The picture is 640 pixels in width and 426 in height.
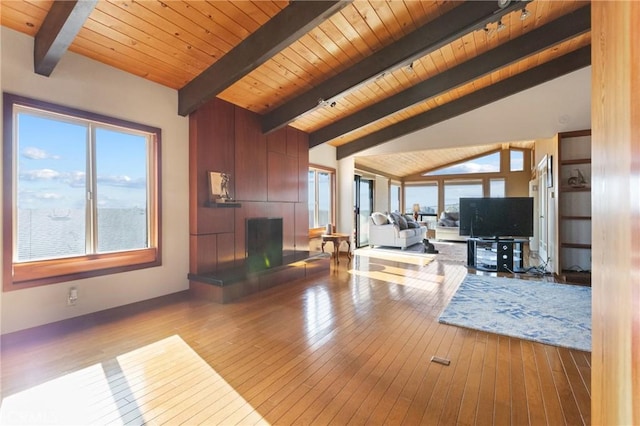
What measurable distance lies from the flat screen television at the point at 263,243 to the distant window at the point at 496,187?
907 cm

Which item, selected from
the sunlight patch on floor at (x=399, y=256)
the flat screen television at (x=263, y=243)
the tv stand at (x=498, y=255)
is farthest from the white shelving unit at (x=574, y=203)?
the flat screen television at (x=263, y=243)

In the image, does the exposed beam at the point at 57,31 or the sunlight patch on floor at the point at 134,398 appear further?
the exposed beam at the point at 57,31

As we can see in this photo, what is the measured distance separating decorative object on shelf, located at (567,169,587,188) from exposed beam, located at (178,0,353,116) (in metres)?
4.90

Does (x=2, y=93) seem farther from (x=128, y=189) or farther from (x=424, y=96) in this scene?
(x=424, y=96)

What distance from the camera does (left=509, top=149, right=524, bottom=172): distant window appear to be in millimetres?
10641

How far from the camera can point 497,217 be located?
18.9 ft

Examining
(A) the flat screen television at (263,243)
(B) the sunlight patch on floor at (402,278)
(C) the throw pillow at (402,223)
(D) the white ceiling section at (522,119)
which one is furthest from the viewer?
(C) the throw pillow at (402,223)

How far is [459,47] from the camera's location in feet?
13.8

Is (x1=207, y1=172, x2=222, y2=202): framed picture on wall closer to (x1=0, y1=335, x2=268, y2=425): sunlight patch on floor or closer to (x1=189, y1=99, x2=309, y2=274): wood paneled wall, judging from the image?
(x1=189, y1=99, x2=309, y2=274): wood paneled wall

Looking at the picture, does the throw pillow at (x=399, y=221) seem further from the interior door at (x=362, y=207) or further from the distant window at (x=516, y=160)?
the distant window at (x=516, y=160)

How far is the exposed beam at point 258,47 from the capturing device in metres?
2.73

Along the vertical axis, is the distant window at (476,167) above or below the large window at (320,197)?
above

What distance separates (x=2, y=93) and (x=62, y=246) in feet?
4.69

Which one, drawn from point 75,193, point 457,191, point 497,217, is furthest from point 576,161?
point 75,193
